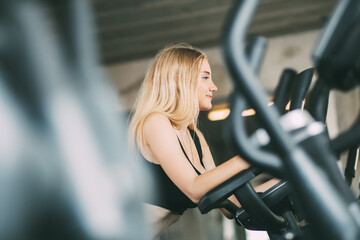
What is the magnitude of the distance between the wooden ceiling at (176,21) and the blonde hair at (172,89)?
2.94 meters

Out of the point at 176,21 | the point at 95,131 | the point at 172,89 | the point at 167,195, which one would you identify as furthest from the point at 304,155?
the point at 176,21

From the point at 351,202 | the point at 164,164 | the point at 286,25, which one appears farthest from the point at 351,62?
the point at 286,25

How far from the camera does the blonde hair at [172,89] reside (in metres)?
1.54

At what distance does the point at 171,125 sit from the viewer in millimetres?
1505

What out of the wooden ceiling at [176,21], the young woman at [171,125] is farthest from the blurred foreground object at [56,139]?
the wooden ceiling at [176,21]

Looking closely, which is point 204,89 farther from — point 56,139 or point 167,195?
point 56,139

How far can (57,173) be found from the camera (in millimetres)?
418

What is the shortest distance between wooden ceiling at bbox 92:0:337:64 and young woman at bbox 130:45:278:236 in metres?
2.94

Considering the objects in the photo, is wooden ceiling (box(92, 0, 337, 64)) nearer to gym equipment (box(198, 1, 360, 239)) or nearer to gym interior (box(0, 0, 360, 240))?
gym interior (box(0, 0, 360, 240))

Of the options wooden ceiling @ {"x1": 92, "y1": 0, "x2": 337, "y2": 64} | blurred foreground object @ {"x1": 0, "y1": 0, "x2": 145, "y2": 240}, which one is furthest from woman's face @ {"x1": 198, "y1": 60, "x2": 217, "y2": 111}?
wooden ceiling @ {"x1": 92, "y1": 0, "x2": 337, "y2": 64}

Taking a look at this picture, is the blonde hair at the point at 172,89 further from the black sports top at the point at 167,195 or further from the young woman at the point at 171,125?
the black sports top at the point at 167,195

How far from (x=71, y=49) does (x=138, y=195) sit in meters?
0.14

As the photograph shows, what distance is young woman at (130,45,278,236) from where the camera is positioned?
1.35 metres

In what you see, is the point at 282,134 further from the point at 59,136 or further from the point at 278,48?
the point at 278,48
